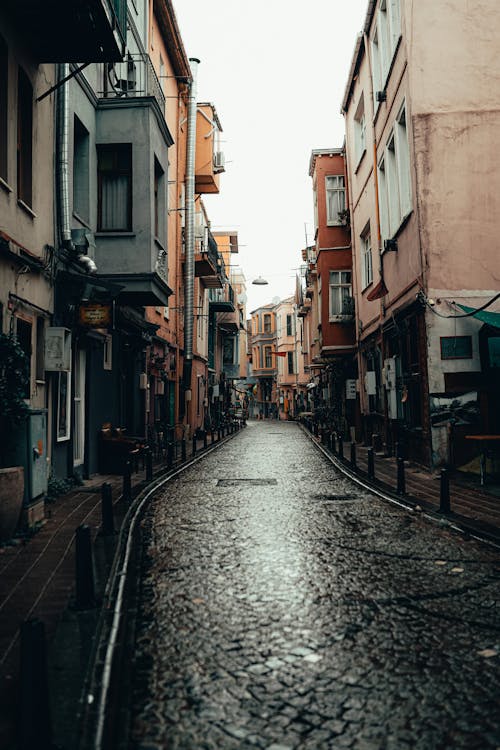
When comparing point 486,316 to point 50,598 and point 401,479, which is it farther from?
point 50,598

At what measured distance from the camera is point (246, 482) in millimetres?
12477

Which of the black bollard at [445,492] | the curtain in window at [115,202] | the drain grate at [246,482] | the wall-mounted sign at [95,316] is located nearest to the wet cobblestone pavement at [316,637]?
the black bollard at [445,492]

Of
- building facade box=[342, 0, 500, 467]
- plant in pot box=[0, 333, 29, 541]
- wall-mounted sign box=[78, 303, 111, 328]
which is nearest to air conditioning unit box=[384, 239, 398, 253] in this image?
building facade box=[342, 0, 500, 467]

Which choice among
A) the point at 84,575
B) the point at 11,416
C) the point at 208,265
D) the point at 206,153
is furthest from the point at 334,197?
the point at 84,575

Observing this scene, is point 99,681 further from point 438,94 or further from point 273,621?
point 438,94

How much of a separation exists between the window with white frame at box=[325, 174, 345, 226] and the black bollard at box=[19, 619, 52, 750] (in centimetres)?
2407

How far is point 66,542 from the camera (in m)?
7.27

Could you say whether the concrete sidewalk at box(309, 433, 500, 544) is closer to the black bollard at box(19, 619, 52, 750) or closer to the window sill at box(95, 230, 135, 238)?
the black bollard at box(19, 619, 52, 750)

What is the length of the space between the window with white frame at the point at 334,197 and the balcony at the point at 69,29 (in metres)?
15.9

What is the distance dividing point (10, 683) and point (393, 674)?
7.04 ft

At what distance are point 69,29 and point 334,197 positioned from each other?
1750 cm

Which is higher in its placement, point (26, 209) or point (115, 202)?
point (115, 202)

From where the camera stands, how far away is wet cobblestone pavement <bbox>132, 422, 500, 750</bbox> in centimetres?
312

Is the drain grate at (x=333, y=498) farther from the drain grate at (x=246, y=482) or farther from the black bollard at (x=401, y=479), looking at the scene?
the drain grate at (x=246, y=482)
